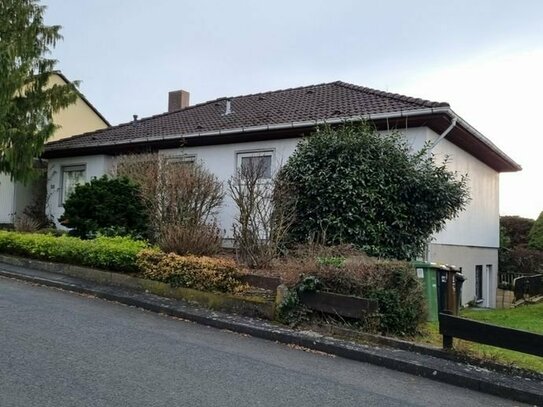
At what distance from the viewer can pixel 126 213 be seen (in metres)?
12.0

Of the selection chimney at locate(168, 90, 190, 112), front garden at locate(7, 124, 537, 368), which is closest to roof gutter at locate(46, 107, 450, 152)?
front garden at locate(7, 124, 537, 368)

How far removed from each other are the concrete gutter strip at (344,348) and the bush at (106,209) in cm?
228


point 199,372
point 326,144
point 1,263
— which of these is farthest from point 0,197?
point 199,372

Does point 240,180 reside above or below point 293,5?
below

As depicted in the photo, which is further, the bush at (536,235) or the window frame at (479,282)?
the bush at (536,235)

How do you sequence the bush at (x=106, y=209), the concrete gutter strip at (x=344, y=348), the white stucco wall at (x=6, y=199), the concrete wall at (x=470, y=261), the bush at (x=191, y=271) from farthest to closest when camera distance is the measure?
the white stucco wall at (x=6, y=199)
the concrete wall at (x=470, y=261)
the bush at (x=106, y=209)
the bush at (x=191, y=271)
the concrete gutter strip at (x=344, y=348)

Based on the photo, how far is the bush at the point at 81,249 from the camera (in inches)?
390

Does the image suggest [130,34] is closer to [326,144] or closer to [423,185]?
[326,144]

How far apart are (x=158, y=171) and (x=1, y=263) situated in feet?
14.1

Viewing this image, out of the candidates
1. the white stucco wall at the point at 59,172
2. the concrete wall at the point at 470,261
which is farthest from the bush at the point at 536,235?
the white stucco wall at the point at 59,172

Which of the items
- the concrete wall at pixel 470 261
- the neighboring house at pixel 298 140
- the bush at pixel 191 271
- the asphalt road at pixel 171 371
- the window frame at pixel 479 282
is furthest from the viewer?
the window frame at pixel 479 282

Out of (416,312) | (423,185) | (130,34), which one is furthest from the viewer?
(130,34)

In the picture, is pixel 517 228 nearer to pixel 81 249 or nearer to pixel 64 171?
pixel 64 171

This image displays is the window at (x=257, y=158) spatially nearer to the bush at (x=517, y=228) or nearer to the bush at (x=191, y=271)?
the bush at (x=191, y=271)
